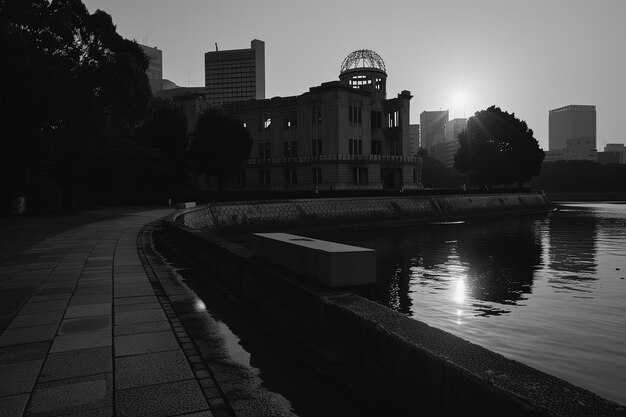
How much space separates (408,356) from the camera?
12.3 feet

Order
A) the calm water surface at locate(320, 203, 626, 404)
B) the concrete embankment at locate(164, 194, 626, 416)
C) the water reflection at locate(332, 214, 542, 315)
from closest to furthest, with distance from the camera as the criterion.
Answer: the concrete embankment at locate(164, 194, 626, 416)
the calm water surface at locate(320, 203, 626, 404)
the water reflection at locate(332, 214, 542, 315)

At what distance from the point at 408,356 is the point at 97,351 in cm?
388

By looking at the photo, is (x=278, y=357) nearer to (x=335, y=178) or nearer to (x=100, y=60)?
(x=100, y=60)

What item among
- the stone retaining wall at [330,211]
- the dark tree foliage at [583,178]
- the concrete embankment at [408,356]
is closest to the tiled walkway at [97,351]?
the concrete embankment at [408,356]

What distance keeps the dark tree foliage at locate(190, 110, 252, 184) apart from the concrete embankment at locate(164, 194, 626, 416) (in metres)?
48.3

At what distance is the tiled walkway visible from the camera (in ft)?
13.4

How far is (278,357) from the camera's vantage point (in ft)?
17.9

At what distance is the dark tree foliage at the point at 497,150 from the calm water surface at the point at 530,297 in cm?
4901

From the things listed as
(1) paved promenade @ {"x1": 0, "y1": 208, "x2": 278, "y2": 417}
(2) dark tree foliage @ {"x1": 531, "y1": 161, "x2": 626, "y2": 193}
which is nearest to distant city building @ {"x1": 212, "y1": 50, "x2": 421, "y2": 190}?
(1) paved promenade @ {"x1": 0, "y1": 208, "x2": 278, "y2": 417}

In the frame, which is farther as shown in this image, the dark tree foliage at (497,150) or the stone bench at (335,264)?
the dark tree foliage at (497,150)

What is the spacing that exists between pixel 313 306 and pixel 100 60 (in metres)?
30.7

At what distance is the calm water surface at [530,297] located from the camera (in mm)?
8008

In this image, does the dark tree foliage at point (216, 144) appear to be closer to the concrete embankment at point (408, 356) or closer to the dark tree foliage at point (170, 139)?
the dark tree foliage at point (170, 139)

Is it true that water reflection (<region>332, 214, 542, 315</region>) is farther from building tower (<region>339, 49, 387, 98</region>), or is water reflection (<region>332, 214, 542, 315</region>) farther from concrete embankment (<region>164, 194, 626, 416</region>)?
building tower (<region>339, 49, 387, 98</region>)
